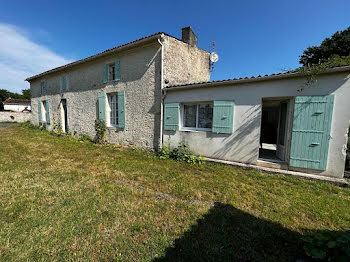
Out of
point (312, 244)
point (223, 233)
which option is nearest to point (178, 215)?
point (223, 233)

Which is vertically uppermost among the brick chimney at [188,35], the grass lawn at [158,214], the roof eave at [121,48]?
the brick chimney at [188,35]

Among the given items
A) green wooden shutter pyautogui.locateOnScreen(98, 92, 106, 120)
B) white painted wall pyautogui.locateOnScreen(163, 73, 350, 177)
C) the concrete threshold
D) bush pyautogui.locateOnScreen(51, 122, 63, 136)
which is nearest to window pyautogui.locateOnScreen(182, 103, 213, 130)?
white painted wall pyautogui.locateOnScreen(163, 73, 350, 177)

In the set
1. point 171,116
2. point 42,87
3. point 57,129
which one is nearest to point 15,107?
point 42,87

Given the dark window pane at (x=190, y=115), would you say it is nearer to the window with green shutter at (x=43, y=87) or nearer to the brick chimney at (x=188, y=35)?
the brick chimney at (x=188, y=35)

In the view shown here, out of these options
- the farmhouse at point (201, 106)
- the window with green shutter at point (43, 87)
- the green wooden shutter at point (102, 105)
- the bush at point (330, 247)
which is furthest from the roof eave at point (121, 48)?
the bush at point (330, 247)

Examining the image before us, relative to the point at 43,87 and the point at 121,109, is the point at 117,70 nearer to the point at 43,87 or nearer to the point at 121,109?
the point at 121,109

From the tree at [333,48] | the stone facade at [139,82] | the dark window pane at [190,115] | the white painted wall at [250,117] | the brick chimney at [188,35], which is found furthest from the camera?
the tree at [333,48]

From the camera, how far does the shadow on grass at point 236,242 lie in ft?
5.82

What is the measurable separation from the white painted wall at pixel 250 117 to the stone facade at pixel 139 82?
3.10 feet

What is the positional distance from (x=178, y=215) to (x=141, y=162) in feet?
10.1

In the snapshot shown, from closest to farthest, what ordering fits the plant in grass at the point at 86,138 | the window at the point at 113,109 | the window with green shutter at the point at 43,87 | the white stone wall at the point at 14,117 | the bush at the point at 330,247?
1. the bush at the point at 330,247
2. the window at the point at 113,109
3. the plant in grass at the point at 86,138
4. the window with green shutter at the point at 43,87
5. the white stone wall at the point at 14,117

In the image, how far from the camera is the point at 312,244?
65.4 inches

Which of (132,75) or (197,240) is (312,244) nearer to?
(197,240)

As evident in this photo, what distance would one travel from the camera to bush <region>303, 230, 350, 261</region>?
1.38m
